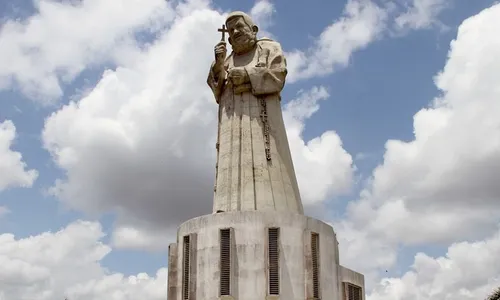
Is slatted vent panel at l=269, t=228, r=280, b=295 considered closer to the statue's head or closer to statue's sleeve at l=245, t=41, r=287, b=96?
statue's sleeve at l=245, t=41, r=287, b=96

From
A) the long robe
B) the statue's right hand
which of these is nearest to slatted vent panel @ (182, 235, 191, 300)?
the long robe

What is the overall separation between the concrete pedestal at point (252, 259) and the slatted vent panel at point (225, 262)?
100 millimetres

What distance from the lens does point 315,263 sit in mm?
22469

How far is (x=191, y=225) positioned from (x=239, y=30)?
807 centimetres

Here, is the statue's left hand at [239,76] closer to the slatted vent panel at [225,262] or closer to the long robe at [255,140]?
the long robe at [255,140]

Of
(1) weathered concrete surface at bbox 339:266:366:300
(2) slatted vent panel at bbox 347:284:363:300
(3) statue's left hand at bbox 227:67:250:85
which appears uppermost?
(3) statue's left hand at bbox 227:67:250:85

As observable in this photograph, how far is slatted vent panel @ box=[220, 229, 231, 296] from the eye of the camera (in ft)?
71.1

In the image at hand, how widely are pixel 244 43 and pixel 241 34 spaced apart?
0.36 metres

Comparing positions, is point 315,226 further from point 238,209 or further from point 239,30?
point 239,30

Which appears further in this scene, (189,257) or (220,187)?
(220,187)

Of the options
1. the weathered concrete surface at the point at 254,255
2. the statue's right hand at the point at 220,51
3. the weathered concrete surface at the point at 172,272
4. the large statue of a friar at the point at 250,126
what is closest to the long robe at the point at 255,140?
the large statue of a friar at the point at 250,126

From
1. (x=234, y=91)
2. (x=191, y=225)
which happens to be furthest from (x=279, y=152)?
(x=191, y=225)

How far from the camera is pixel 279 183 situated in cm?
2470

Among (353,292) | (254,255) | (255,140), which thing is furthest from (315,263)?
(255,140)
